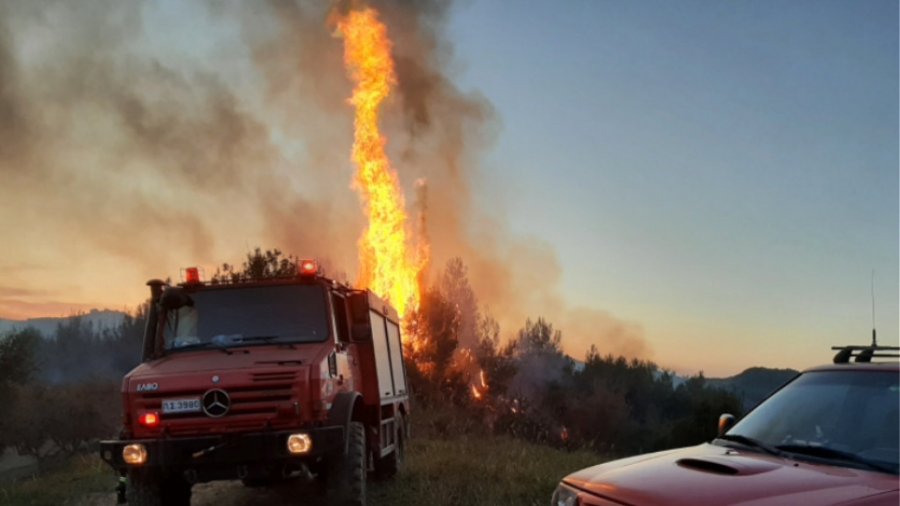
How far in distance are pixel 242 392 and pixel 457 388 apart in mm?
29553

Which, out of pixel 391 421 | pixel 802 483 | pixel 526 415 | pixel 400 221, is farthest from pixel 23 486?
pixel 526 415

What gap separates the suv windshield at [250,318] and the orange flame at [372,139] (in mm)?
21298

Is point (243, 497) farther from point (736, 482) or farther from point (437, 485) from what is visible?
point (736, 482)

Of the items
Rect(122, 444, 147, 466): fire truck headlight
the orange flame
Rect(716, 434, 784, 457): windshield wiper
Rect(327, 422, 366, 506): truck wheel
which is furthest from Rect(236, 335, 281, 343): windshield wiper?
the orange flame

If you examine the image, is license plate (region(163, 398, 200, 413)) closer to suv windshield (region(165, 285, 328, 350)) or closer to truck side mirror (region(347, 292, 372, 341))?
suv windshield (region(165, 285, 328, 350))

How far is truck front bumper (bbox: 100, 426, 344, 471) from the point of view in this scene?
7508 mm

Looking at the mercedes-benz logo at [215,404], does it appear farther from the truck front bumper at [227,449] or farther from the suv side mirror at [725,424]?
the suv side mirror at [725,424]

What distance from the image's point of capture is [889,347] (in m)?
4.68

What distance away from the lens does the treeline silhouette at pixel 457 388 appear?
31.4m

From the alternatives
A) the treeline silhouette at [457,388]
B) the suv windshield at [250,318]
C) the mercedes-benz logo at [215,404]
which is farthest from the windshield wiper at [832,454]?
the treeline silhouette at [457,388]

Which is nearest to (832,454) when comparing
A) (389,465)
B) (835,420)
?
(835,420)

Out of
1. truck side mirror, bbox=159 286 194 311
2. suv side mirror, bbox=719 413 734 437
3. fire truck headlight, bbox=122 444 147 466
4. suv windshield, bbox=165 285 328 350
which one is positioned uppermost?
truck side mirror, bbox=159 286 194 311

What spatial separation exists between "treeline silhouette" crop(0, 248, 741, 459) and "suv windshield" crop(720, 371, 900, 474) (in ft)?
58.1

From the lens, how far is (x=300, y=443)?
761 centimetres
